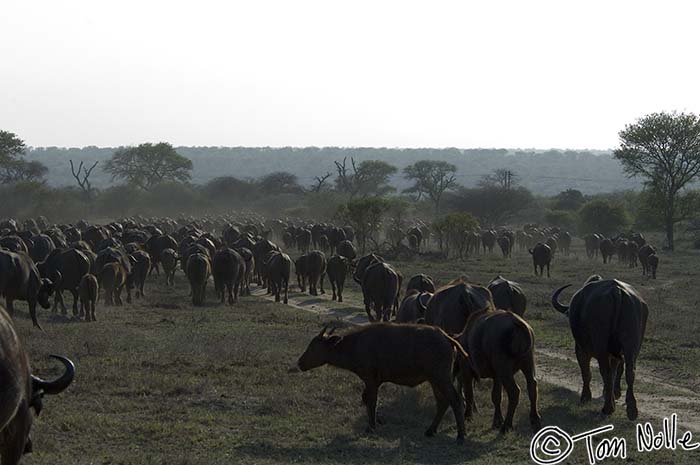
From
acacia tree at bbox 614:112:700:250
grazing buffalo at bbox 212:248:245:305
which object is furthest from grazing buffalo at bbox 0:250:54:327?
acacia tree at bbox 614:112:700:250

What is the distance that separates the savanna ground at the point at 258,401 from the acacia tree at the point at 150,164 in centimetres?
9082

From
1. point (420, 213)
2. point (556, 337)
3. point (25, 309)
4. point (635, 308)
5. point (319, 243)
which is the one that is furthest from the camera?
point (420, 213)

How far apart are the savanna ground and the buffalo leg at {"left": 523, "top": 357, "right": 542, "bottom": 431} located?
0.53 ft

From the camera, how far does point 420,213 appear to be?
9206 cm

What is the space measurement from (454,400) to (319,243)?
130ft

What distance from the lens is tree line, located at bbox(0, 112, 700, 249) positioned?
59.2m

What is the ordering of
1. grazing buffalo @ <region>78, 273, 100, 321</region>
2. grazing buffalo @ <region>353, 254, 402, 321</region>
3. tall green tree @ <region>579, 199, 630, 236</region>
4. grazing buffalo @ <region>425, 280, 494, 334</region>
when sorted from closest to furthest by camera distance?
grazing buffalo @ <region>425, 280, 494, 334</region> < grazing buffalo @ <region>78, 273, 100, 321</region> < grazing buffalo @ <region>353, 254, 402, 321</region> < tall green tree @ <region>579, 199, 630, 236</region>

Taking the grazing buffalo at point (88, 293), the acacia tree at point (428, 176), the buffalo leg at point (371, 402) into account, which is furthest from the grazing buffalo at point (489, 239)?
the acacia tree at point (428, 176)

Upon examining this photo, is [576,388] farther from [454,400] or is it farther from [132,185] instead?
[132,185]

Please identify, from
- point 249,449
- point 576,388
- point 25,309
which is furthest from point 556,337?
point 25,309

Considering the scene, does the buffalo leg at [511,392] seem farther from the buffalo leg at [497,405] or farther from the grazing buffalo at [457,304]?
the grazing buffalo at [457,304]

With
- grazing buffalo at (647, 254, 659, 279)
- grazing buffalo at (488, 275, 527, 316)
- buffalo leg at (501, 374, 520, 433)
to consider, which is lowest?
grazing buffalo at (647, 254, 659, 279)

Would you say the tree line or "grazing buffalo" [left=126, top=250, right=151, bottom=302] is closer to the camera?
"grazing buffalo" [left=126, top=250, right=151, bottom=302]

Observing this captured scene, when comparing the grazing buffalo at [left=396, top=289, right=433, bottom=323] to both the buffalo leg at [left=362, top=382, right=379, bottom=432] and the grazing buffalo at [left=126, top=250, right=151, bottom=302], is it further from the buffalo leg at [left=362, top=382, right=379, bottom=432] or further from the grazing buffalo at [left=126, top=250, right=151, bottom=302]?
the grazing buffalo at [left=126, top=250, right=151, bottom=302]
